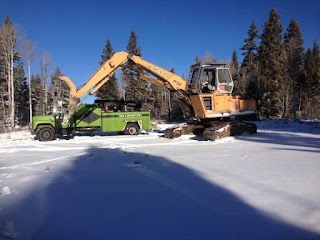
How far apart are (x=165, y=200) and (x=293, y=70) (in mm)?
28105

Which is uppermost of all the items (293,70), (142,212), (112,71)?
(293,70)

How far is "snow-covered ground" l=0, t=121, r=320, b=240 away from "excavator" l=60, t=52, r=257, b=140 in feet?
21.8

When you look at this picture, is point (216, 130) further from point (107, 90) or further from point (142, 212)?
point (107, 90)

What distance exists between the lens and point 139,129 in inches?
651

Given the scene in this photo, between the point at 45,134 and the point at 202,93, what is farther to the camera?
the point at 45,134

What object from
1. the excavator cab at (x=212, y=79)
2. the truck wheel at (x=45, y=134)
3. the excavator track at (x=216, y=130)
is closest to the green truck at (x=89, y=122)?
the truck wheel at (x=45, y=134)

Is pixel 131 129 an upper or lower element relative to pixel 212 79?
lower

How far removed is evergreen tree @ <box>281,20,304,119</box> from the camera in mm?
28141

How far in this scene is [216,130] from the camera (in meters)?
11.6

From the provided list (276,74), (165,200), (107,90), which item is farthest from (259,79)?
(165,200)

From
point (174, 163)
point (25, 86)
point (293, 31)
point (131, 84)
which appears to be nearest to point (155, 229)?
point (174, 163)

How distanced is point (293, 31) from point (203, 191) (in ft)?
179

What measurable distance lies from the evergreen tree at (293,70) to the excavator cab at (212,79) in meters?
14.7

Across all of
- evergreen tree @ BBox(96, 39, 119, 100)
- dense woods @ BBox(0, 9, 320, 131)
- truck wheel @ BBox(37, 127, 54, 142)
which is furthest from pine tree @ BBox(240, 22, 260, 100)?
truck wheel @ BBox(37, 127, 54, 142)
